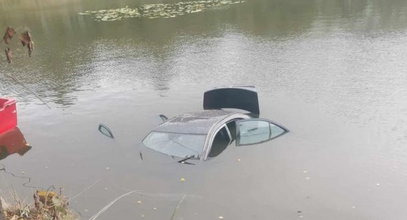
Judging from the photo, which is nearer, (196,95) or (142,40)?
(196,95)

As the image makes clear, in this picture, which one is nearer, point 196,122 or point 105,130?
point 196,122

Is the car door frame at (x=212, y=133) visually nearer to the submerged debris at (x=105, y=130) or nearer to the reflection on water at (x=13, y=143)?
the submerged debris at (x=105, y=130)

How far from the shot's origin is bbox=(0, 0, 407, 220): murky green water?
9836mm

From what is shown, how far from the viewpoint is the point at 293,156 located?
11539 millimetres

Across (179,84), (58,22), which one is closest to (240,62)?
(179,84)

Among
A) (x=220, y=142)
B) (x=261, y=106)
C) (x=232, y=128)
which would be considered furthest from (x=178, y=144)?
(x=261, y=106)

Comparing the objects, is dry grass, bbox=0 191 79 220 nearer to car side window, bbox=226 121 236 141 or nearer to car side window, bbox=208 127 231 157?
car side window, bbox=208 127 231 157

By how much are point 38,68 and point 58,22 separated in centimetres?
1642

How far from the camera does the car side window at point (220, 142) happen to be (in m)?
11.3

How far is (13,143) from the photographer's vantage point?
46.4ft

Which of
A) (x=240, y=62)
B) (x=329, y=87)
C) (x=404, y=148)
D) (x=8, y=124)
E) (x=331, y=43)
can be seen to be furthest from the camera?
(x=331, y=43)

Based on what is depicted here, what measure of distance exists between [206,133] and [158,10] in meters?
31.7

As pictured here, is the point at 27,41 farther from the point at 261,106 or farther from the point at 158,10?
the point at 158,10

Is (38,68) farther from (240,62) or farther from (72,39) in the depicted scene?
(240,62)
